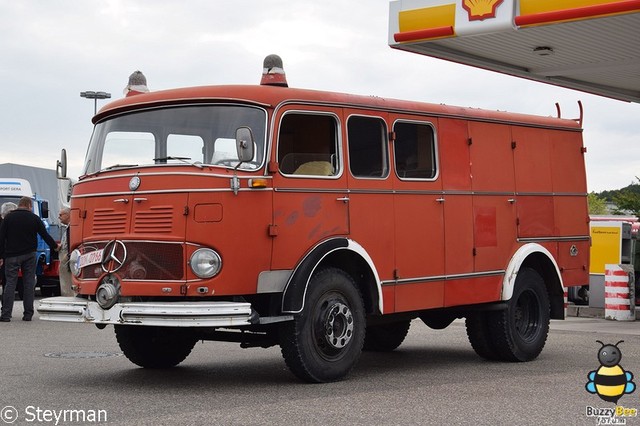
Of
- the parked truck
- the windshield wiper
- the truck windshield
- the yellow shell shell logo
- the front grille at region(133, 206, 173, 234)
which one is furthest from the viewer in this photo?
the parked truck

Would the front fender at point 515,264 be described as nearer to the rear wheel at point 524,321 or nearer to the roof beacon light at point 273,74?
the rear wheel at point 524,321

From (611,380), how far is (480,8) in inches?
423

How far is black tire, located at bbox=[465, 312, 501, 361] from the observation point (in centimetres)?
1162

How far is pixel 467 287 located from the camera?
11148 mm

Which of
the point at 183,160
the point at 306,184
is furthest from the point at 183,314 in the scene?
the point at 306,184

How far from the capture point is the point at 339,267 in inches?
391

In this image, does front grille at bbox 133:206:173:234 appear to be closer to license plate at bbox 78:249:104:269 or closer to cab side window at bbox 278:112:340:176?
license plate at bbox 78:249:104:269

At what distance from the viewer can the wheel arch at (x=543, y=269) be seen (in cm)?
1165

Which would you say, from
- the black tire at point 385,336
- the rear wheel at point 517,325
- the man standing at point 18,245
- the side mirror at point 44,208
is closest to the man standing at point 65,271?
the man standing at point 18,245

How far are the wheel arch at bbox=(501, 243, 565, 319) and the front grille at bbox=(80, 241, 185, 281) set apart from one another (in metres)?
4.00

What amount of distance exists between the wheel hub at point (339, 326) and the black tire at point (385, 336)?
289cm

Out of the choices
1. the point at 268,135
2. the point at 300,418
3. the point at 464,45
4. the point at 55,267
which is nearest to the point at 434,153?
the point at 268,135

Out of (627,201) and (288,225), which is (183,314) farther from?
(627,201)

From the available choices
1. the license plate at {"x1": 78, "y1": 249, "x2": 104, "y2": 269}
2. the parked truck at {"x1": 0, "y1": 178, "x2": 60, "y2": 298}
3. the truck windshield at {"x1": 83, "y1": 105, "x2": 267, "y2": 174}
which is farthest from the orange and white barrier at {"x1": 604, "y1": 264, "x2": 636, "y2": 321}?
the parked truck at {"x1": 0, "y1": 178, "x2": 60, "y2": 298}
